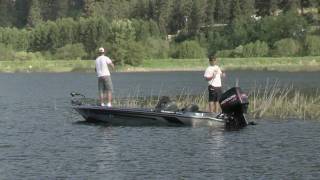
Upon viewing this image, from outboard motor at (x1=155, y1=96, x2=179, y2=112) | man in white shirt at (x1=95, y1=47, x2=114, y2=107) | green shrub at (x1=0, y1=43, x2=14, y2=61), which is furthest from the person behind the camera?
green shrub at (x1=0, y1=43, x2=14, y2=61)

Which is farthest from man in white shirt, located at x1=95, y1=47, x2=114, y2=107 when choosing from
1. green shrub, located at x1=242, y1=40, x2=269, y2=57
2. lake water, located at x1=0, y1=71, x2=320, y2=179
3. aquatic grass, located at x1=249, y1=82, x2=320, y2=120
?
green shrub, located at x1=242, y1=40, x2=269, y2=57

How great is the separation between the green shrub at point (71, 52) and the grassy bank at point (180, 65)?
1466 cm

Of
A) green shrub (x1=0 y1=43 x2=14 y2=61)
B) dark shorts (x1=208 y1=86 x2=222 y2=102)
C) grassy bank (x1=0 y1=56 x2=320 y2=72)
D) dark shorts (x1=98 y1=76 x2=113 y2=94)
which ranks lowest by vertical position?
grassy bank (x1=0 y1=56 x2=320 y2=72)

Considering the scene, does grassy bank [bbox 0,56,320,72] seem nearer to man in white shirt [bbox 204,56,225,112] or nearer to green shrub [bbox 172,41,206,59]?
green shrub [bbox 172,41,206,59]

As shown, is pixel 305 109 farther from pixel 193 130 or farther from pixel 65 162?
pixel 65 162

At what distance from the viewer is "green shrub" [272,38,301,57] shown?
15154 cm

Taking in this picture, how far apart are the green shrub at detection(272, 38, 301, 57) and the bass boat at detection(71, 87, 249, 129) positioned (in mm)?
126648

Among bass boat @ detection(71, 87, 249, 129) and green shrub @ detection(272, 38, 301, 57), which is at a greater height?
bass boat @ detection(71, 87, 249, 129)

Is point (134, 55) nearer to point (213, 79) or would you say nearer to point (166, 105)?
point (213, 79)

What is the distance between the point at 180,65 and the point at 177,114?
12019cm

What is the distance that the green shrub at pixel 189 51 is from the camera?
527 ft

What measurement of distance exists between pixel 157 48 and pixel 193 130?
5598 inches

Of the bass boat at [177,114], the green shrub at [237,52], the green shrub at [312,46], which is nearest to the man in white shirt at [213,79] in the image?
the bass boat at [177,114]

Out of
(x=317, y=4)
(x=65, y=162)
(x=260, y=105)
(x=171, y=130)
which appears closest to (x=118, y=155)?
(x=65, y=162)
